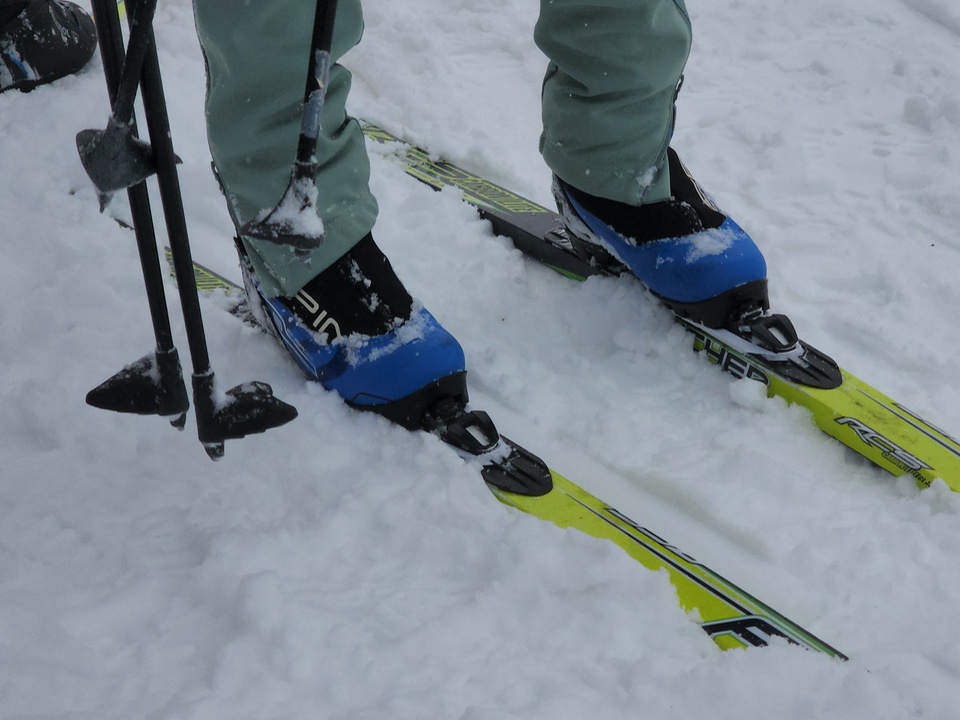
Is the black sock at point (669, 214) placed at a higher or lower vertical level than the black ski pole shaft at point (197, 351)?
lower

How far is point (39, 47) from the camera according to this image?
232 cm

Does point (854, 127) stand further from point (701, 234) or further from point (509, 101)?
point (701, 234)

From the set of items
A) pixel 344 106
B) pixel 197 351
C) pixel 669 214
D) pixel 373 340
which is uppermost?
pixel 344 106

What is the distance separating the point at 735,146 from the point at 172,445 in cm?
189

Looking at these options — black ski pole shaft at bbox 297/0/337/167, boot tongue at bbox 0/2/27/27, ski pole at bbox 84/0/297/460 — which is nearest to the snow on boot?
boot tongue at bbox 0/2/27/27

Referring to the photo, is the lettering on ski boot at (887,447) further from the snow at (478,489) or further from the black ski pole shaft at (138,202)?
the black ski pole shaft at (138,202)

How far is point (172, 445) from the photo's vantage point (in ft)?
4.37

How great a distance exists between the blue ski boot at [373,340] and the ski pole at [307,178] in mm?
544

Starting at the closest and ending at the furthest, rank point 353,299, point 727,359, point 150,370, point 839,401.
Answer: point 150,370, point 353,299, point 839,401, point 727,359

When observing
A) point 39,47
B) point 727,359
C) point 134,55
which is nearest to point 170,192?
point 134,55

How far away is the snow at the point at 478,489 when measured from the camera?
100 cm

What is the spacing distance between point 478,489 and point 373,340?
33cm

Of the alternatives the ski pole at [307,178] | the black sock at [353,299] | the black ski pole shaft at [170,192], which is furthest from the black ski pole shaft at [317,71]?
the black sock at [353,299]

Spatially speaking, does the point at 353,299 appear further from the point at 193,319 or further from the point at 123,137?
the point at 123,137
